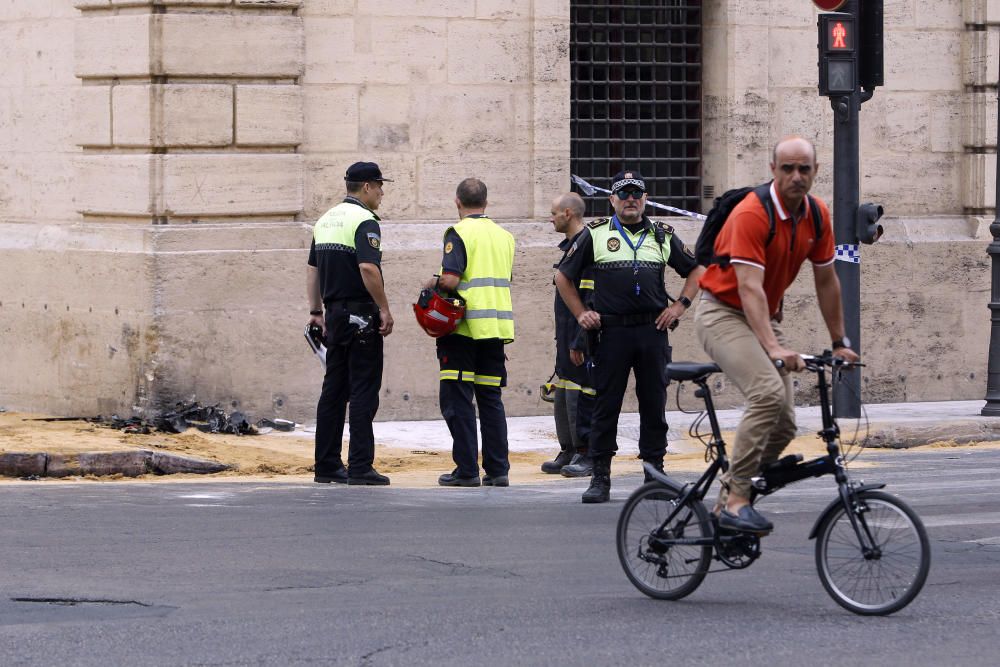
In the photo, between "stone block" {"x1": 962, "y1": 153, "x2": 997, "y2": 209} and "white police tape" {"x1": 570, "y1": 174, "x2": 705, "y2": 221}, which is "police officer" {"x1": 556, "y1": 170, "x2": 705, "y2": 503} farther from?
"stone block" {"x1": 962, "y1": 153, "x2": 997, "y2": 209}

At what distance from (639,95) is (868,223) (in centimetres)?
266

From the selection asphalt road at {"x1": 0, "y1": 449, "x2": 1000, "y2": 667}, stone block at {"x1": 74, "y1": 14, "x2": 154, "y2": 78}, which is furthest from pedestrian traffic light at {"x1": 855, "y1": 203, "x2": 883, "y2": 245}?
stone block at {"x1": 74, "y1": 14, "x2": 154, "y2": 78}

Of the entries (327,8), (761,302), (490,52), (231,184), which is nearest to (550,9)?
(490,52)

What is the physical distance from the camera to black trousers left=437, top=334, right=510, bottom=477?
37.7 feet

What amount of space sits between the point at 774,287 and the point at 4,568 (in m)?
3.63

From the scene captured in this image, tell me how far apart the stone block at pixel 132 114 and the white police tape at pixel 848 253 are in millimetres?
5471

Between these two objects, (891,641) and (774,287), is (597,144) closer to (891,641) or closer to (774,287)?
(774,287)

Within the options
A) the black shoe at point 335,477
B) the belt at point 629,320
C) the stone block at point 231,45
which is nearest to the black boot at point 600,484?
the belt at point 629,320

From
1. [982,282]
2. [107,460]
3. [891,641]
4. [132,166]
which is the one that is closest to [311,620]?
[891,641]

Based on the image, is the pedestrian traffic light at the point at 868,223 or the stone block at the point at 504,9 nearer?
the pedestrian traffic light at the point at 868,223

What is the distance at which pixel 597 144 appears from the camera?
16.0m

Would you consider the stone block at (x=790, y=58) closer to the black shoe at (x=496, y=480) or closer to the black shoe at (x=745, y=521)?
the black shoe at (x=496, y=480)

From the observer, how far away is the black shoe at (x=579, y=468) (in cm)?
1217

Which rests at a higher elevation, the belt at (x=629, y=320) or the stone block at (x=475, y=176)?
the stone block at (x=475, y=176)
